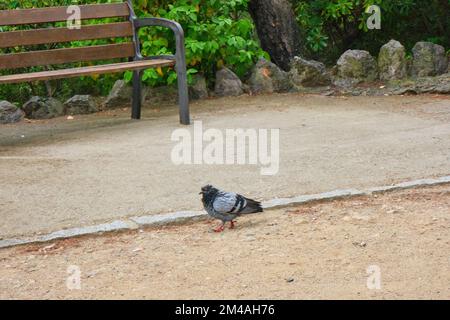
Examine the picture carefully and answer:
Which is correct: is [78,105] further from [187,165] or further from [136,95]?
[187,165]

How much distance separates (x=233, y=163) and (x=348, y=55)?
165 inches

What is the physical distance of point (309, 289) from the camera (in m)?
3.70

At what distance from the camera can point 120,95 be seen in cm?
916

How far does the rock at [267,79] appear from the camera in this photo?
374 inches

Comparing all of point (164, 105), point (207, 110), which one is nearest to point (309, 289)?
point (207, 110)

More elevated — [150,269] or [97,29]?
[97,29]

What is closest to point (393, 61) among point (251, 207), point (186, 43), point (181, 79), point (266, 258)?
point (186, 43)

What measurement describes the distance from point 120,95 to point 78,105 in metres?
0.49

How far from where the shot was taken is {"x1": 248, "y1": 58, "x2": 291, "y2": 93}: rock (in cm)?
950

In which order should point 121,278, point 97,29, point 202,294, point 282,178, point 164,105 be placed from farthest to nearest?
point 164,105 → point 97,29 → point 282,178 → point 121,278 → point 202,294

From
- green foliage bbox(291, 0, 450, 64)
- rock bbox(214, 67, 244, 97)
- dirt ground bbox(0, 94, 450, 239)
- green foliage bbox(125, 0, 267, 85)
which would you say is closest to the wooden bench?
green foliage bbox(125, 0, 267, 85)

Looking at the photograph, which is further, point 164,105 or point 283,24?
point 283,24

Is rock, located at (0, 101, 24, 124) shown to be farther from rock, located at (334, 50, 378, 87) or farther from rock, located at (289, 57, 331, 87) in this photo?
rock, located at (334, 50, 378, 87)

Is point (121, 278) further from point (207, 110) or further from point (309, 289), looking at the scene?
point (207, 110)
